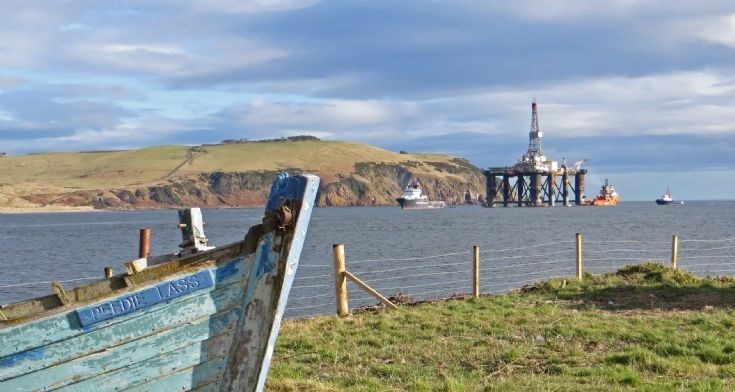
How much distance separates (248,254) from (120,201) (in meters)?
186

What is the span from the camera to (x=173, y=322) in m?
6.64

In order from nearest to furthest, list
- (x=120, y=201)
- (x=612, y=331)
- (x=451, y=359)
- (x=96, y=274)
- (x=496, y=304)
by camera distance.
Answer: (x=451, y=359) < (x=612, y=331) < (x=496, y=304) < (x=96, y=274) < (x=120, y=201)

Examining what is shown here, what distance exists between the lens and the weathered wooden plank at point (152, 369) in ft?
21.7

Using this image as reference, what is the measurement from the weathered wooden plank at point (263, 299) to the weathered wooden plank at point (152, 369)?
22 centimetres

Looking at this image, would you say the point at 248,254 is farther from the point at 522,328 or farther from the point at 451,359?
the point at 522,328

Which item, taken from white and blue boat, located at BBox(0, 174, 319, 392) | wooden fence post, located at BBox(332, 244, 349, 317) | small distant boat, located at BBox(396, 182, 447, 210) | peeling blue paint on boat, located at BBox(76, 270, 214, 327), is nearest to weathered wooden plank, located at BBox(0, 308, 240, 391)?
white and blue boat, located at BBox(0, 174, 319, 392)

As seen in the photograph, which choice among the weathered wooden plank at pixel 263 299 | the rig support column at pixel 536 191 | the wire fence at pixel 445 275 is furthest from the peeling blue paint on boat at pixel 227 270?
the rig support column at pixel 536 191

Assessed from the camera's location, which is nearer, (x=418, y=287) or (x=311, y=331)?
(x=311, y=331)

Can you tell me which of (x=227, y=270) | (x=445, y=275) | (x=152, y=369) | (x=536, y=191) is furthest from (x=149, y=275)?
(x=536, y=191)

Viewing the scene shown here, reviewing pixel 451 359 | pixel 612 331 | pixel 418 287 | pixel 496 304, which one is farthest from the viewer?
pixel 418 287

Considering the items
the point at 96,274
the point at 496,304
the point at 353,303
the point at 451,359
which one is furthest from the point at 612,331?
the point at 96,274

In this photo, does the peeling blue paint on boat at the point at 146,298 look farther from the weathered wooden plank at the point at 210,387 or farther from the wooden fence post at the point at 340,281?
the wooden fence post at the point at 340,281

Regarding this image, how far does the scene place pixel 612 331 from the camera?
12531 millimetres

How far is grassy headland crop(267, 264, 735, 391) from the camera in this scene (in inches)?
378
